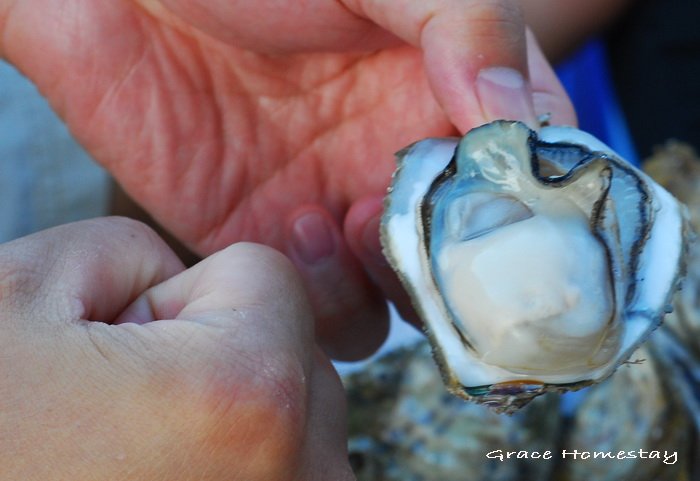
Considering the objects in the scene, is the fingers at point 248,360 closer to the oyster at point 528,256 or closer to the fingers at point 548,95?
the oyster at point 528,256

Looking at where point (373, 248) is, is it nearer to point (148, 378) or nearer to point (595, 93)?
point (148, 378)

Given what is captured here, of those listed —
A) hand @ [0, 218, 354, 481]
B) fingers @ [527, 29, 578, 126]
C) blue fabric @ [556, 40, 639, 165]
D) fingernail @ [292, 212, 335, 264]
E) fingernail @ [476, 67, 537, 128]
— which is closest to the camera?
hand @ [0, 218, 354, 481]

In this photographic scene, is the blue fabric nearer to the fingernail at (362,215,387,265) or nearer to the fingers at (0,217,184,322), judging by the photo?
the fingernail at (362,215,387,265)

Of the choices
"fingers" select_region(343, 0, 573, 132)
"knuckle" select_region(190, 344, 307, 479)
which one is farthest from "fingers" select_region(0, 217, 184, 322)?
"fingers" select_region(343, 0, 573, 132)

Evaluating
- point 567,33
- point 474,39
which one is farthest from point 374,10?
point 567,33

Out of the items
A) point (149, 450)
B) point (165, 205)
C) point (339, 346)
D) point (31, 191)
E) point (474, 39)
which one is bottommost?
point (339, 346)

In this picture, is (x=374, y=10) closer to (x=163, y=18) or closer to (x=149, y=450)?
(x=163, y=18)

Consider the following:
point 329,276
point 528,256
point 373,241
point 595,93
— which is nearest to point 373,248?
point 373,241

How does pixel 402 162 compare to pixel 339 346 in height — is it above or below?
above
